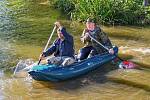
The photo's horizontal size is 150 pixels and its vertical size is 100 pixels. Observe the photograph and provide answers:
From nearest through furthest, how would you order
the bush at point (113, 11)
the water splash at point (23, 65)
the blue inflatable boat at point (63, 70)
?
the blue inflatable boat at point (63, 70) → the water splash at point (23, 65) → the bush at point (113, 11)

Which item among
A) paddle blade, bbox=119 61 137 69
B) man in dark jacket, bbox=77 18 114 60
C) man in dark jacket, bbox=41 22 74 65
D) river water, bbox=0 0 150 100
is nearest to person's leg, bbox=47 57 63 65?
man in dark jacket, bbox=41 22 74 65

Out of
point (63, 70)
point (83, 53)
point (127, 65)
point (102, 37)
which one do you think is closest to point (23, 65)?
point (83, 53)

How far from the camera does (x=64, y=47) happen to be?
11336 mm

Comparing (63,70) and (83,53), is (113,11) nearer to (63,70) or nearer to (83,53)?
(83,53)

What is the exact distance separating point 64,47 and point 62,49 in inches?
3.3

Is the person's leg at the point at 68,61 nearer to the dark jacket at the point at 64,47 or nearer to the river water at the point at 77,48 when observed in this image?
the dark jacket at the point at 64,47

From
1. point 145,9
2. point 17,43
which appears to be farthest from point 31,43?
point 145,9

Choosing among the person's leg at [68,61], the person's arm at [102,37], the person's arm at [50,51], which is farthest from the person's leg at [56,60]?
the person's arm at [102,37]

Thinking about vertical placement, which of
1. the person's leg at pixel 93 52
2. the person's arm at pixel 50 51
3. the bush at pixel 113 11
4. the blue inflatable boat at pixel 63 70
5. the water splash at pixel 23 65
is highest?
the bush at pixel 113 11

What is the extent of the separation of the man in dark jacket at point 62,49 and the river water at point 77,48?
660 millimetres

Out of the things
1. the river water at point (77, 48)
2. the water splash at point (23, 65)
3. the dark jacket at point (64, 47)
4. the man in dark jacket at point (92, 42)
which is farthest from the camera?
the man in dark jacket at point (92, 42)

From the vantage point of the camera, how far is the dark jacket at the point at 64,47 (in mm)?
11305

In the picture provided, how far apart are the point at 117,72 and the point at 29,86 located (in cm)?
277

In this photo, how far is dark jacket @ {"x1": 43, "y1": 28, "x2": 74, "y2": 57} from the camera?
11.3 m
